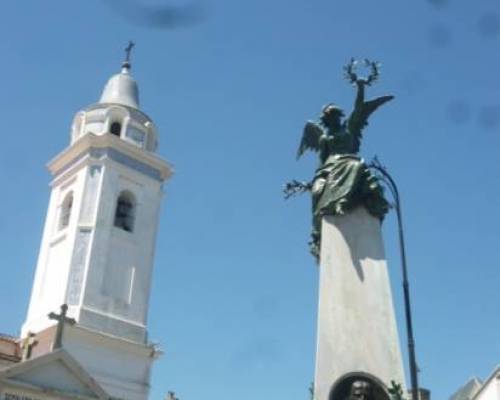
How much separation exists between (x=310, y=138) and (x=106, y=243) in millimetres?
25006

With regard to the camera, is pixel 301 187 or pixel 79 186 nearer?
pixel 301 187

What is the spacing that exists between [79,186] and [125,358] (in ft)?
26.9

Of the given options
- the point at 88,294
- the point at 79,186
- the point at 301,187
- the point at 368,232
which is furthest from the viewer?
the point at 79,186

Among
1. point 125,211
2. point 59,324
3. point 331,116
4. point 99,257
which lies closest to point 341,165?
point 331,116

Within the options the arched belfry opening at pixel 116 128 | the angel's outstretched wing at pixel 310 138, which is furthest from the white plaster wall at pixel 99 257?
the angel's outstretched wing at pixel 310 138

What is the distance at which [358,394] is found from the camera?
24.4 feet

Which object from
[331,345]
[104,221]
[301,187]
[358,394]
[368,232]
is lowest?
[358,394]

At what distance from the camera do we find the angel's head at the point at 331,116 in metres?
9.59

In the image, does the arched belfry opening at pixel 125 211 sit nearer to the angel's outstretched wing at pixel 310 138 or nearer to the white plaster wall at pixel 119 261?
the white plaster wall at pixel 119 261

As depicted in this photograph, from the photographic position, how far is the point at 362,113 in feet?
31.8

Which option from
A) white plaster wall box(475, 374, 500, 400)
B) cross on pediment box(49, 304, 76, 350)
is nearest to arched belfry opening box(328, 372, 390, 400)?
white plaster wall box(475, 374, 500, 400)

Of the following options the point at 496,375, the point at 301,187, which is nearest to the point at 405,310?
the point at 301,187

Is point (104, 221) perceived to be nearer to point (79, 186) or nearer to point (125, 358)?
point (79, 186)

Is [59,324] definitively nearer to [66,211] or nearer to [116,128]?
[66,211]
